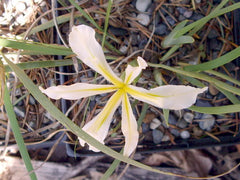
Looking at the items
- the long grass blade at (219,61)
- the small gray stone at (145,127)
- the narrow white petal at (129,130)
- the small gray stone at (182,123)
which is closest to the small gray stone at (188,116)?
the small gray stone at (182,123)

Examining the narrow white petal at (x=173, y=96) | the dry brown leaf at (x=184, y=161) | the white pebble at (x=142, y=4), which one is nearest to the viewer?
the narrow white petal at (x=173, y=96)

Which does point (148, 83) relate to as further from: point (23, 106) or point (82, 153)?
point (23, 106)

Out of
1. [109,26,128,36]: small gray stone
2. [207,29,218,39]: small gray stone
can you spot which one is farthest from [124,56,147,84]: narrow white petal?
[207,29,218,39]: small gray stone

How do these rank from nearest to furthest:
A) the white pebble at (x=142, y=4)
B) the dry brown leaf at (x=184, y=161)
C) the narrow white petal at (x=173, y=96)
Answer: the narrow white petal at (x=173, y=96), the white pebble at (x=142, y=4), the dry brown leaf at (x=184, y=161)

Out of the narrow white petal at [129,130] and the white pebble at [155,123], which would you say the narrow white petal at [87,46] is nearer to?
the narrow white petal at [129,130]

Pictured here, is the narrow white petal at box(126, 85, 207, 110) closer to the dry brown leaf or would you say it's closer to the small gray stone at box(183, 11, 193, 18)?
the small gray stone at box(183, 11, 193, 18)

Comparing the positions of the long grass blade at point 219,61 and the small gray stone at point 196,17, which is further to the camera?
the small gray stone at point 196,17

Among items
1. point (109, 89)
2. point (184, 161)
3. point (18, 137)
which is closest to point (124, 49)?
point (109, 89)

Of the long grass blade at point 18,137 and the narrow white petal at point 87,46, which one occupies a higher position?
the narrow white petal at point 87,46
